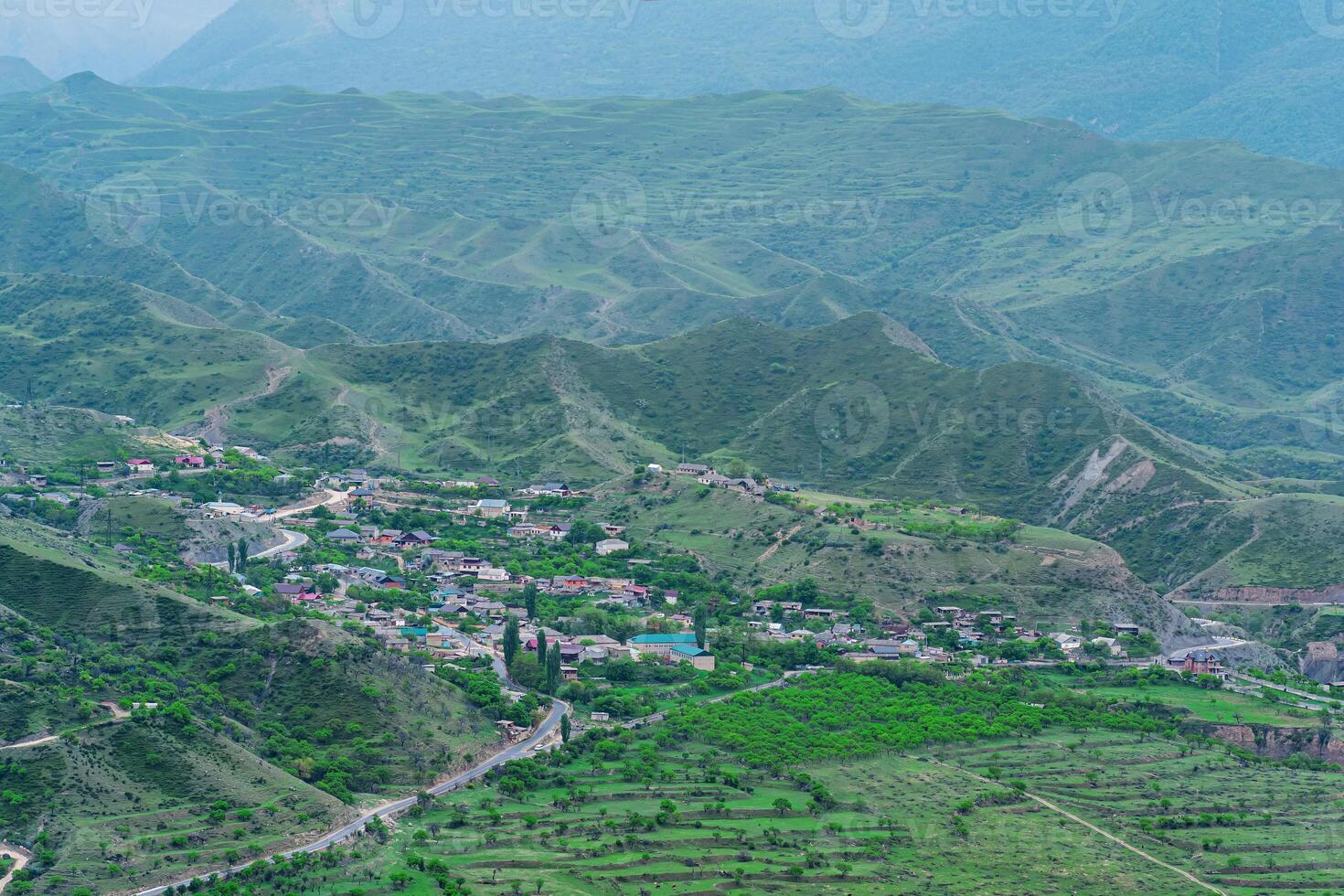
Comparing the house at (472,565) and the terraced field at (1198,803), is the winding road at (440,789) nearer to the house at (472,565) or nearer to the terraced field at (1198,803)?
the terraced field at (1198,803)

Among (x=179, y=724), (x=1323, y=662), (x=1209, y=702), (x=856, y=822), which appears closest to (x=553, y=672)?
(x=856, y=822)

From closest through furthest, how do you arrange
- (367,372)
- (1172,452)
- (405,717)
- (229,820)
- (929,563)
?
(229,820)
(405,717)
(929,563)
(1172,452)
(367,372)

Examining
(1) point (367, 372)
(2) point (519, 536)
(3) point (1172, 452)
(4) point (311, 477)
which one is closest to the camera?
(2) point (519, 536)

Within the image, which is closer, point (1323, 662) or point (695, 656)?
point (695, 656)

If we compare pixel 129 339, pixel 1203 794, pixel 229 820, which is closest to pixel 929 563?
pixel 1203 794

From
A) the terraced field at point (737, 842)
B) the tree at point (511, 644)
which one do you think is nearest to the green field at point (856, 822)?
the terraced field at point (737, 842)

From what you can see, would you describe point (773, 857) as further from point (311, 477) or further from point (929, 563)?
point (311, 477)

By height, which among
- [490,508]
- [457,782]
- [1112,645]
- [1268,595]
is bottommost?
[1268,595]

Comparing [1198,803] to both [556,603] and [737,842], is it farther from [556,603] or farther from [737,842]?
[556,603]
